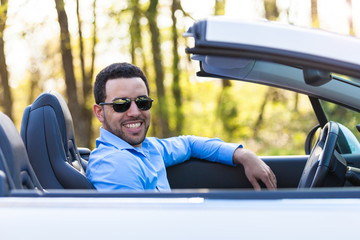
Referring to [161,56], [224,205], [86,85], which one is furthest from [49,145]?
[86,85]

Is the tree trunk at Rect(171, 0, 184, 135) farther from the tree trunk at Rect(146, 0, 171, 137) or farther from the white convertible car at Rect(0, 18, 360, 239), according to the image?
the white convertible car at Rect(0, 18, 360, 239)

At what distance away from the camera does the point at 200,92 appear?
14.9m

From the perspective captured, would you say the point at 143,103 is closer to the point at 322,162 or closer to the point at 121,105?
the point at 121,105

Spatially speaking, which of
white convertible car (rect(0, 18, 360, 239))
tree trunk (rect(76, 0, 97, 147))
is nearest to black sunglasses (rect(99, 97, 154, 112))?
white convertible car (rect(0, 18, 360, 239))

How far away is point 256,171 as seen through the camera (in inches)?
102

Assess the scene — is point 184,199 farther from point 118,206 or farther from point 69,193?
point 69,193

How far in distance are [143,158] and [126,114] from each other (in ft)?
0.87

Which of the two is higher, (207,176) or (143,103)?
(143,103)

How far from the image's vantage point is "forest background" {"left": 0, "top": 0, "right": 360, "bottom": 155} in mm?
9180

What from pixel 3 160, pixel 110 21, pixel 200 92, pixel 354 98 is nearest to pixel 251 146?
pixel 200 92

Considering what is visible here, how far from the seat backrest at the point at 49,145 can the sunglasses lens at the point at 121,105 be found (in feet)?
1.13

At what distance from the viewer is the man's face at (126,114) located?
7.74 ft

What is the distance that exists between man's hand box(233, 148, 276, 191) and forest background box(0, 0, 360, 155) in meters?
5.40

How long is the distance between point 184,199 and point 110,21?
9035mm
